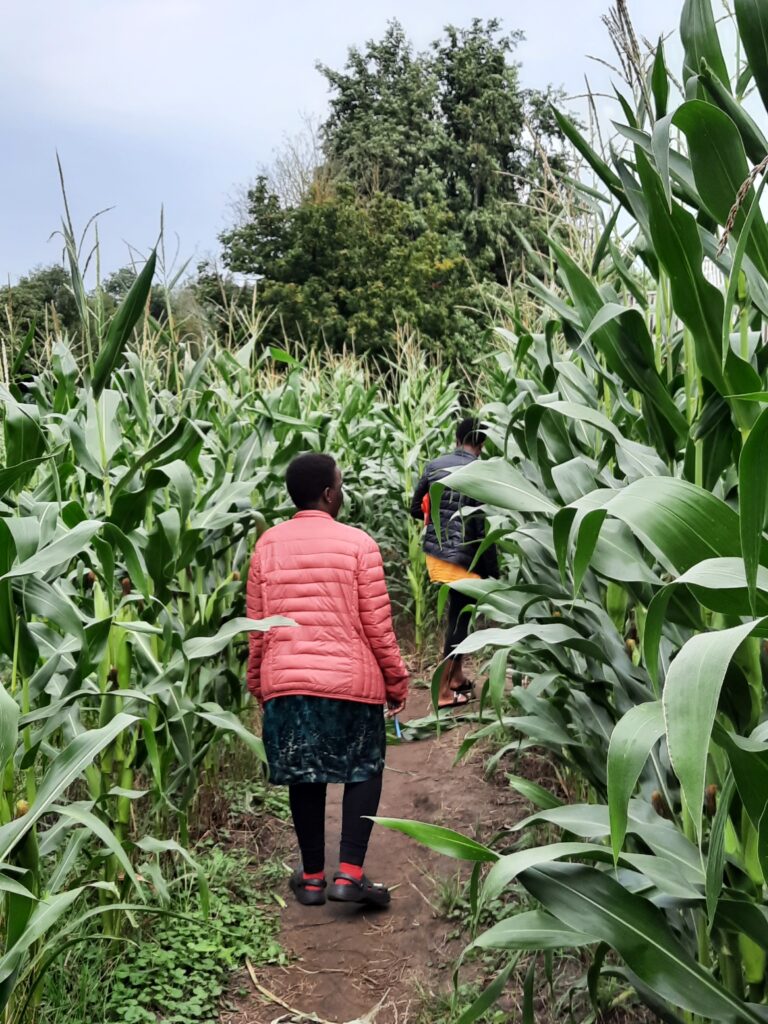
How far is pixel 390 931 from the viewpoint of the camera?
129 inches

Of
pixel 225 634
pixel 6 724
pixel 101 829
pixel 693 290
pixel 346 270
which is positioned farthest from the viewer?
pixel 346 270

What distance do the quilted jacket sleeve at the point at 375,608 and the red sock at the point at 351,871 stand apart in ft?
2.37

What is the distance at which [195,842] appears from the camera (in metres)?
3.70

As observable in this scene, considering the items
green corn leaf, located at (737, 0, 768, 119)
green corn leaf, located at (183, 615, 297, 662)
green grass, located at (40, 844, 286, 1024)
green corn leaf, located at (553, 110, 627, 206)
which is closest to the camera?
green corn leaf, located at (737, 0, 768, 119)

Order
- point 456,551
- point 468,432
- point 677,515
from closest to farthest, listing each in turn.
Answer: point 677,515 < point 468,432 < point 456,551

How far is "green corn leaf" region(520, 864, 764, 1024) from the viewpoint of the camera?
1.47 metres

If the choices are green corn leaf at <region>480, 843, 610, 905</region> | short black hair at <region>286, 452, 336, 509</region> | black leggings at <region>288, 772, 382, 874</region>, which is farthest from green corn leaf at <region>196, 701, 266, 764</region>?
green corn leaf at <region>480, 843, 610, 905</region>

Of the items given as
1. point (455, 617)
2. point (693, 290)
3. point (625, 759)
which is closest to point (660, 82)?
point (693, 290)

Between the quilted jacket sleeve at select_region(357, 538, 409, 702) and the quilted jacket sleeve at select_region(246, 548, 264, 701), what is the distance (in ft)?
1.30

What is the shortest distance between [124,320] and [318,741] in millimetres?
1696

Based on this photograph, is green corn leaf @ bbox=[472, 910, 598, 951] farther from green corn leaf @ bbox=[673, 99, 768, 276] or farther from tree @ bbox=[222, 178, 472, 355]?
tree @ bbox=[222, 178, 472, 355]

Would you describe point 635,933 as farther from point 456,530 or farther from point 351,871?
point 456,530

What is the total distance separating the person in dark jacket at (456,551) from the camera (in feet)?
17.1

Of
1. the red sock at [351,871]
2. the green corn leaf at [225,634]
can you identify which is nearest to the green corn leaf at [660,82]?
the green corn leaf at [225,634]
